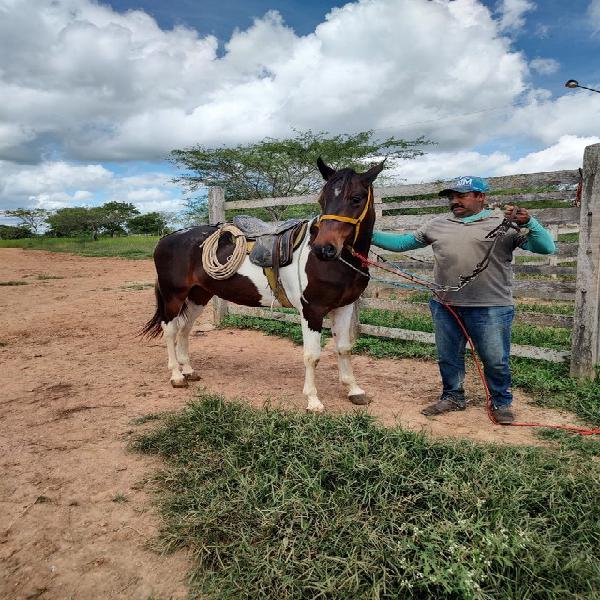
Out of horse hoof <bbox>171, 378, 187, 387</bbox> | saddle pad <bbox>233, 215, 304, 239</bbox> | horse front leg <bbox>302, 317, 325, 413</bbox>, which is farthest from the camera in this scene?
horse hoof <bbox>171, 378, 187, 387</bbox>

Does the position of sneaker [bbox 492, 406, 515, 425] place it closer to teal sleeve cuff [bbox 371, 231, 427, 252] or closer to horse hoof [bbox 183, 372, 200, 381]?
teal sleeve cuff [bbox 371, 231, 427, 252]

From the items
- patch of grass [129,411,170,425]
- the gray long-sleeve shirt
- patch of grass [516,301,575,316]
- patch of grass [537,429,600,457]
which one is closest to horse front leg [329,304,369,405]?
the gray long-sleeve shirt

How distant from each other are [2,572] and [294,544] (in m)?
1.44

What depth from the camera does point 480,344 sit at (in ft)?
12.3

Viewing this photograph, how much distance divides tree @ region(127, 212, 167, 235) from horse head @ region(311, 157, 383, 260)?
56388 mm

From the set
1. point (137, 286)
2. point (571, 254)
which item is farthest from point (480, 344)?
point (137, 286)

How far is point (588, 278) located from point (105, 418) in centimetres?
481

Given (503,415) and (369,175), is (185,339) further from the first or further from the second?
(503,415)

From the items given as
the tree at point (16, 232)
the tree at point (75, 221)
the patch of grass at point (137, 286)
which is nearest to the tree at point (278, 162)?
the patch of grass at point (137, 286)

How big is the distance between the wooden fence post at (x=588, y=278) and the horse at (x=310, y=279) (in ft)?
7.33

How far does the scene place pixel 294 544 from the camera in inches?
84.0

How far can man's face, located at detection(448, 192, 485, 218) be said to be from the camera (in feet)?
11.7

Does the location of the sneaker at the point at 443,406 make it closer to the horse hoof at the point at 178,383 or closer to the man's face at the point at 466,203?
the man's face at the point at 466,203

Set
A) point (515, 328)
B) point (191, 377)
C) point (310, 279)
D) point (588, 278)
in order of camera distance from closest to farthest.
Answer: point (310, 279) → point (588, 278) → point (191, 377) → point (515, 328)
